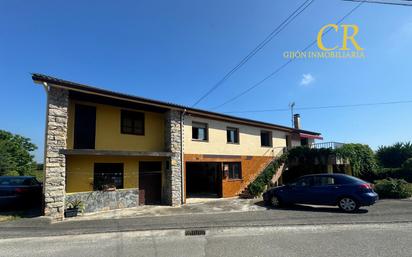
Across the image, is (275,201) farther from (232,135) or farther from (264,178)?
(232,135)

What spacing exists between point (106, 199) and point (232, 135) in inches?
363

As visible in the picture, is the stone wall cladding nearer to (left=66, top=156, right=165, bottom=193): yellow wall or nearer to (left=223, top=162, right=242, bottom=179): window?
(left=66, top=156, right=165, bottom=193): yellow wall

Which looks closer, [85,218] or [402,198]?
[85,218]

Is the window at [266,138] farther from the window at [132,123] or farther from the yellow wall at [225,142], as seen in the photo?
the window at [132,123]

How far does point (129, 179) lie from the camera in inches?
509

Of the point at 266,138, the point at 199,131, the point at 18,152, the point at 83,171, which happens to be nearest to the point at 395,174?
the point at 266,138

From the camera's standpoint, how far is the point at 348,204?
408 inches

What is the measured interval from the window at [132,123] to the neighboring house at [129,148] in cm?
5

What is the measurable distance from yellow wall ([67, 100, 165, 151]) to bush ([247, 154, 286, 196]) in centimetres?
654

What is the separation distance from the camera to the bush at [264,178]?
54.1ft

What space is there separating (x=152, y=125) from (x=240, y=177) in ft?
23.5

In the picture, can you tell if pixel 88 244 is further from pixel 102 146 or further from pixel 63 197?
pixel 102 146

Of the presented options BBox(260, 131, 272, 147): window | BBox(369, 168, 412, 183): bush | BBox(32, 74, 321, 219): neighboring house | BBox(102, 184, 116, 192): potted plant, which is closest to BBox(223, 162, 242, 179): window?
BBox(32, 74, 321, 219): neighboring house

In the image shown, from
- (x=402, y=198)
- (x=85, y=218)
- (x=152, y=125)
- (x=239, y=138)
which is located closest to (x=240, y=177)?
(x=239, y=138)
